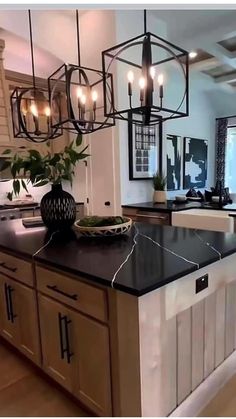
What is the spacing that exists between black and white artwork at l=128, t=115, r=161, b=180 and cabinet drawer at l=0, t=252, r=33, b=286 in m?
2.41

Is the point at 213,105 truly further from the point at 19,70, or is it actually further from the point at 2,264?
the point at 2,264

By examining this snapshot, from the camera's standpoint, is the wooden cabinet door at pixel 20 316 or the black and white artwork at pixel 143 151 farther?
the black and white artwork at pixel 143 151

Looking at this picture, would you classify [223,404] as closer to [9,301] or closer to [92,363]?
[92,363]

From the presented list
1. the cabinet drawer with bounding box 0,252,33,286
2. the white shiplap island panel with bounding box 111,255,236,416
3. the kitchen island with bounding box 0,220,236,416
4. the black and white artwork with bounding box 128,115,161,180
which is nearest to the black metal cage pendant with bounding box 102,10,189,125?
the black and white artwork with bounding box 128,115,161,180

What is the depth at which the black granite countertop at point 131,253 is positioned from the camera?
4.16ft

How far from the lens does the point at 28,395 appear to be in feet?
5.77

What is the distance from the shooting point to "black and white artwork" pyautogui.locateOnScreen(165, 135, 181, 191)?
18.8ft

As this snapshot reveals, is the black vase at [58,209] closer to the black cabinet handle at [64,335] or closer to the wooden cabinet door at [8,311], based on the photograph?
the wooden cabinet door at [8,311]

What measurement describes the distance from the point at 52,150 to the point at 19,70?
1.32 m

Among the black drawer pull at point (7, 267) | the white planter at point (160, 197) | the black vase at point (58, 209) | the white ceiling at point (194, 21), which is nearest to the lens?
the black drawer pull at point (7, 267)

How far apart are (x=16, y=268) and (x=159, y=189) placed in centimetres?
283

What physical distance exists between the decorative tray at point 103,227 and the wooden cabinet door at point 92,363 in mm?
645

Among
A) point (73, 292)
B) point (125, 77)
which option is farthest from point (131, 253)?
A: point (125, 77)

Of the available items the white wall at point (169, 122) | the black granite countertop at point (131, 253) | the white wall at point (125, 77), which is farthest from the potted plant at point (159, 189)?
the black granite countertop at point (131, 253)
